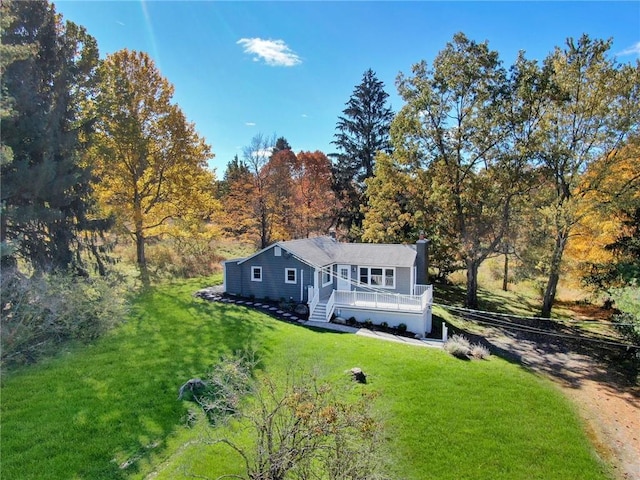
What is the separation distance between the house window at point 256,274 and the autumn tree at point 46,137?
788 centimetres

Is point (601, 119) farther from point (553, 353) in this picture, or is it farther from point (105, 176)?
point (105, 176)

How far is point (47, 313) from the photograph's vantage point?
31.4ft

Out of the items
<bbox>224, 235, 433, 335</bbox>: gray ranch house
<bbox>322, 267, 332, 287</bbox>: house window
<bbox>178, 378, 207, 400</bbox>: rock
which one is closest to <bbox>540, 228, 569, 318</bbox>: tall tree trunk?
<bbox>224, 235, 433, 335</bbox>: gray ranch house

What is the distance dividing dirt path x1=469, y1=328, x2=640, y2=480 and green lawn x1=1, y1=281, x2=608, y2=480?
1.93ft

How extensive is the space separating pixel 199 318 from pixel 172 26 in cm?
1147

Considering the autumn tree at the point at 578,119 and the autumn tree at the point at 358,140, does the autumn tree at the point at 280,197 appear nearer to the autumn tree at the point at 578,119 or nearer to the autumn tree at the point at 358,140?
the autumn tree at the point at 358,140

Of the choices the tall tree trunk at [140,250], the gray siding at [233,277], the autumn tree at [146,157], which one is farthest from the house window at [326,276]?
the tall tree trunk at [140,250]

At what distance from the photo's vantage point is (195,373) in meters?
10.6

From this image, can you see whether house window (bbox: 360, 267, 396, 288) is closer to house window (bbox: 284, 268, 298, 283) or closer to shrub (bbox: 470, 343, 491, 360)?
house window (bbox: 284, 268, 298, 283)

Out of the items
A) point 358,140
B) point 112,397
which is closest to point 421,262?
point 358,140

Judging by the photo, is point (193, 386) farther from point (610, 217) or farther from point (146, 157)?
point (610, 217)

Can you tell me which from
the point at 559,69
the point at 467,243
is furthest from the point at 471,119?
the point at 467,243

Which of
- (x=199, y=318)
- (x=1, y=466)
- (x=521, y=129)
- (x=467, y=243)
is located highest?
(x=521, y=129)

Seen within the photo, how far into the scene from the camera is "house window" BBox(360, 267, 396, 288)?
1920 centimetres
